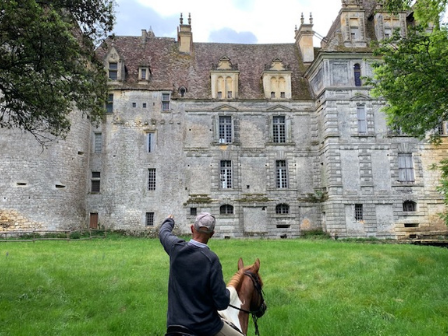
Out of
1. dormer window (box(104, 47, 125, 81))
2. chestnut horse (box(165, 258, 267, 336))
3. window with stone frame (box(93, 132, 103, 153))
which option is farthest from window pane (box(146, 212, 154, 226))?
chestnut horse (box(165, 258, 267, 336))

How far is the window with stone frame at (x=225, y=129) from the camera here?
29328 millimetres

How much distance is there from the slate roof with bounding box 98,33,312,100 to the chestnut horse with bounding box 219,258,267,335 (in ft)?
84.6

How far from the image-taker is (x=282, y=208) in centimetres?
2866

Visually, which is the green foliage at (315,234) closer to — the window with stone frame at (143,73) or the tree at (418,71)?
the tree at (418,71)

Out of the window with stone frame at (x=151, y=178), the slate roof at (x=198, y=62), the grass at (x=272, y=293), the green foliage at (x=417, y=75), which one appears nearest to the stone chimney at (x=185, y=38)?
the slate roof at (x=198, y=62)

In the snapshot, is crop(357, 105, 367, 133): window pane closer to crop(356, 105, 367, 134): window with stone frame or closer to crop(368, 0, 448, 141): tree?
crop(356, 105, 367, 134): window with stone frame

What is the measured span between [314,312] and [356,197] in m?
19.7

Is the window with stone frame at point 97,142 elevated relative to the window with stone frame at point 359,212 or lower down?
elevated

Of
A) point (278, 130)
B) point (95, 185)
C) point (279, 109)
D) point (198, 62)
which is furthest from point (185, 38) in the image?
point (95, 185)

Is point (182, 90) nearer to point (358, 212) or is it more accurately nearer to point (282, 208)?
point (282, 208)

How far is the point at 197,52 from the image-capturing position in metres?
32.6

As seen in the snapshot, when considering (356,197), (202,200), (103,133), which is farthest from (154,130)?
(356,197)

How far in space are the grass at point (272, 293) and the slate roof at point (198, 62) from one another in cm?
1734

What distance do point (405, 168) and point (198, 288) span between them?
27.0m
